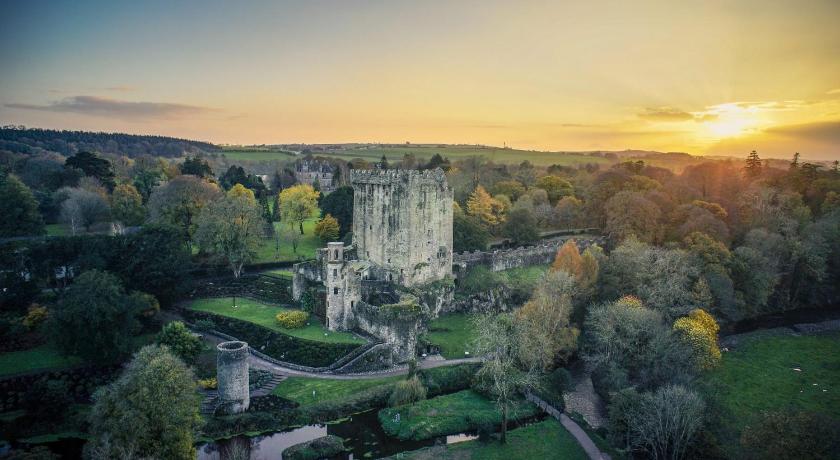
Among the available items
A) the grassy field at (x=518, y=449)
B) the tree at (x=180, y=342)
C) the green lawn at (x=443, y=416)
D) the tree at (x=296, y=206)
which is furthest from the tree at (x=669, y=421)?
the tree at (x=296, y=206)

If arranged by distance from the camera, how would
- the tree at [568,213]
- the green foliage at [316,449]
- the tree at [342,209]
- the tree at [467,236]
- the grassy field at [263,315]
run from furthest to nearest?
the tree at [568,213] < the tree at [342,209] < the tree at [467,236] < the grassy field at [263,315] < the green foliage at [316,449]

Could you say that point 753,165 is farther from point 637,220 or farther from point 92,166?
point 92,166

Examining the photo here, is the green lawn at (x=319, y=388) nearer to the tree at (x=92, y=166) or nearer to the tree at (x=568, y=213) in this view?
the tree at (x=568, y=213)

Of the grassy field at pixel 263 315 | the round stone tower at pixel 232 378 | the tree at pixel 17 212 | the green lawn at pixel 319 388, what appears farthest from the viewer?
the tree at pixel 17 212

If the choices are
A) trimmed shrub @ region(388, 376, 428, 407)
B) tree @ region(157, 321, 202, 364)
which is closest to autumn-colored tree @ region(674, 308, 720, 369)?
trimmed shrub @ region(388, 376, 428, 407)

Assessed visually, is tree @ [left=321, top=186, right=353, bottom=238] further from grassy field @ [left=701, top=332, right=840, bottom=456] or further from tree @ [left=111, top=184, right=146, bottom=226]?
grassy field @ [left=701, top=332, right=840, bottom=456]

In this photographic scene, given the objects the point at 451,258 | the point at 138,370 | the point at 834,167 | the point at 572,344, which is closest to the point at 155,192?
the point at 451,258
